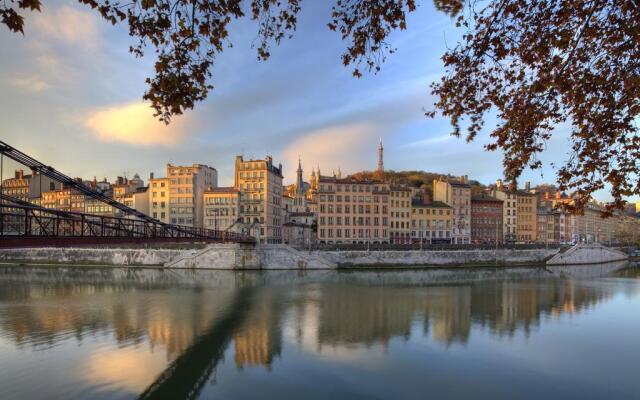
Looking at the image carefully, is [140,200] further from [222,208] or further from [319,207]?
[319,207]

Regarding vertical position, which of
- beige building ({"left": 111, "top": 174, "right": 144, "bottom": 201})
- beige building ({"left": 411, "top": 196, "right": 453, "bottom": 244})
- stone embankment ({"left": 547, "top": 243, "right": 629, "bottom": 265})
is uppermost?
beige building ({"left": 111, "top": 174, "right": 144, "bottom": 201})

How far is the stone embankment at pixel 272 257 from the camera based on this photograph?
5288cm

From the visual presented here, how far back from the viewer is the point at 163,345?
18828 millimetres

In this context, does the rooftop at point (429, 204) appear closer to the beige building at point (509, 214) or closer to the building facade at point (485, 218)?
the building facade at point (485, 218)

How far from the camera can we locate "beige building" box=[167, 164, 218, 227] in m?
75.9

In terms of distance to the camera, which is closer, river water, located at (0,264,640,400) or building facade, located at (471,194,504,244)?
river water, located at (0,264,640,400)

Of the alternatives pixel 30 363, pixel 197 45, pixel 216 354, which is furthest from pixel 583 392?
pixel 30 363

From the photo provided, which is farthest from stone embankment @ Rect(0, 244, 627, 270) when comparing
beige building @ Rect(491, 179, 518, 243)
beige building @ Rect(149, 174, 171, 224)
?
beige building @ Rect(491, 179, 518, 243)

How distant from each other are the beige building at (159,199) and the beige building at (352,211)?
27039 mm

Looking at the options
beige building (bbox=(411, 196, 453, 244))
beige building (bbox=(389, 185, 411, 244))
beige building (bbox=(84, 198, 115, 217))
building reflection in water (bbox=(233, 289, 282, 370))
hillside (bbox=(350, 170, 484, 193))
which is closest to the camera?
building reflection in water (bbox=(233, 289, 282, 370))

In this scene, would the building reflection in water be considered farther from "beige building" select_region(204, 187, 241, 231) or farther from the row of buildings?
"beige building" select_region(204, 187, 241, 231)

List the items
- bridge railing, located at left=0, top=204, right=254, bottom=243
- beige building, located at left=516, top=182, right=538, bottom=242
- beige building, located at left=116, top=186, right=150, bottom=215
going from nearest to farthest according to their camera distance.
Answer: bridge railing, located at left=0, top=204, right=254, bottom=243 → beige building, located at left=116, top=186, right=150, bottom=215 → beige building, located at left=516, top=182, right=538, bottom=242

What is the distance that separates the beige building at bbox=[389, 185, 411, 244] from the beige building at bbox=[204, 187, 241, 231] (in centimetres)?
2742

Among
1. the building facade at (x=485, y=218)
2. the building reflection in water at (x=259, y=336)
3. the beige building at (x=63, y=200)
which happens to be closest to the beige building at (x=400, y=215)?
the building facade at (x=485, y=218)
